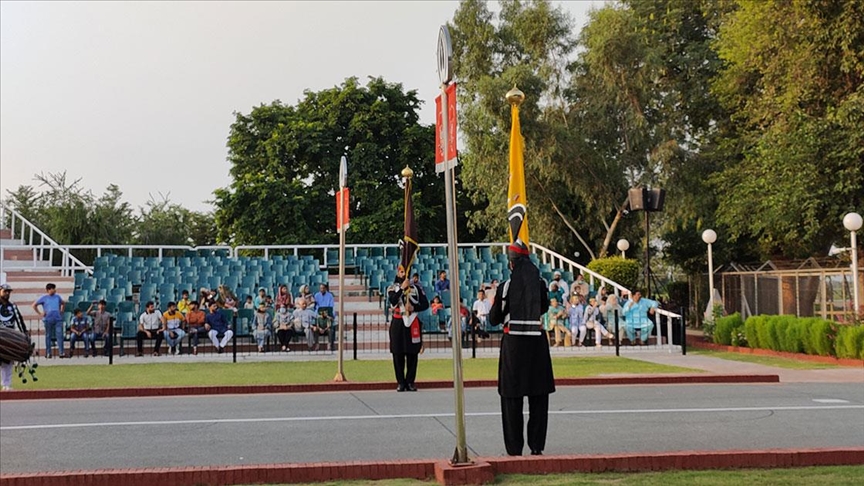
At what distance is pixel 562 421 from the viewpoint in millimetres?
11203

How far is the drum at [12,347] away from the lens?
A: 15.7 ft

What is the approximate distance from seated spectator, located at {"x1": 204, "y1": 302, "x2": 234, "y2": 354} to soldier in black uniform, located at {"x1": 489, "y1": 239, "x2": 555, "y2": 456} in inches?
648

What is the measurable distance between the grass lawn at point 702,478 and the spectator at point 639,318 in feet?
56.8

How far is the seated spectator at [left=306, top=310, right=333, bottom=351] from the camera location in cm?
2409

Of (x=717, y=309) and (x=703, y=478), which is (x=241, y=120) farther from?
(x=703, y=478)

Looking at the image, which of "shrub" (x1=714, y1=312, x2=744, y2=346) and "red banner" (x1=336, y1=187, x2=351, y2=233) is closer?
"red banner" (x1=336, y1=187, x2=351, y2=233)

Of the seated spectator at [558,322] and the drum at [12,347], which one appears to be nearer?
the drum at [12,347]

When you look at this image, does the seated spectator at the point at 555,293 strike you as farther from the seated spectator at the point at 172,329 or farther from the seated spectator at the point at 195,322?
the seated spectator at the point at 172,329

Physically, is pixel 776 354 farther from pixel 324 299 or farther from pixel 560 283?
pixel 324 299

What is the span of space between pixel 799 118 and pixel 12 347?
2970 cm

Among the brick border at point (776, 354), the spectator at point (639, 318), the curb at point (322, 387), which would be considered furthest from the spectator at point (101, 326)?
the brick border at point (776, 354)

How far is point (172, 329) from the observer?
2359cm

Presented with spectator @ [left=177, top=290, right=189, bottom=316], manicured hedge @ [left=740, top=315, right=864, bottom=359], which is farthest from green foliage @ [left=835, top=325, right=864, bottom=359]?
spectator @ [left=177, top=290, right=189, bottom=316]

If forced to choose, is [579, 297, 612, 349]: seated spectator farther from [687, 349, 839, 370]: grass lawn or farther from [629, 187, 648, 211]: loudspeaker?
[629, 187, 648, 211]: loudspeaker
